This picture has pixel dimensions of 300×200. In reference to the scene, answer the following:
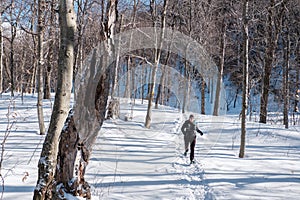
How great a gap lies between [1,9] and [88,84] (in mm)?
18151

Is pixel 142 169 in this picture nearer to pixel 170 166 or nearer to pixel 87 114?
pixel 170 166

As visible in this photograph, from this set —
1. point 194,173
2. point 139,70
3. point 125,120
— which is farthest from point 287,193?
point 139,70

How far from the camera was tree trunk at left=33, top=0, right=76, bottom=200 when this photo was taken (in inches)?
130

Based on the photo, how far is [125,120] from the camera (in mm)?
14375

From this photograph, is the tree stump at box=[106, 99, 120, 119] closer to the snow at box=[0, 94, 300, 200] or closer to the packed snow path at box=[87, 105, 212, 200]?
the snow at box=[0, 94, 300, 200]

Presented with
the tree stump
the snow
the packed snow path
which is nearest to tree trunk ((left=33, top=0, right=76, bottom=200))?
the snow

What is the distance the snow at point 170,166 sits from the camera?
5.41m

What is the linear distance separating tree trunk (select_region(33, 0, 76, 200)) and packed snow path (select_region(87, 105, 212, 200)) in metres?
1.72

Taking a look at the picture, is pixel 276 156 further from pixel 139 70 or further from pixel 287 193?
pixel 139 70

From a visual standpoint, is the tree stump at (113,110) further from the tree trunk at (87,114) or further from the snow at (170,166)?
the tree trunk at (87,114)

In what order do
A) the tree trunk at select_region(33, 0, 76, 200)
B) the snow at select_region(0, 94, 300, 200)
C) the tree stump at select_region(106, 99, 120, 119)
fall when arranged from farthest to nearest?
the tree stump at select_region(106, 99, 120, 119), the snow at select_region(0, 94, 300, 200), the tree trunk at select_region(33, 0, 76, 200)

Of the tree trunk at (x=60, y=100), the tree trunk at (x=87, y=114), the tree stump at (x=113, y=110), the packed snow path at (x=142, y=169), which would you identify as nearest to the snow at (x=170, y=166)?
the packed snow path at (x=142, y=169)

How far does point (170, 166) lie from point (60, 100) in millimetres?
4986

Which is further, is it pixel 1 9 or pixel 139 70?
pixel 139 70
